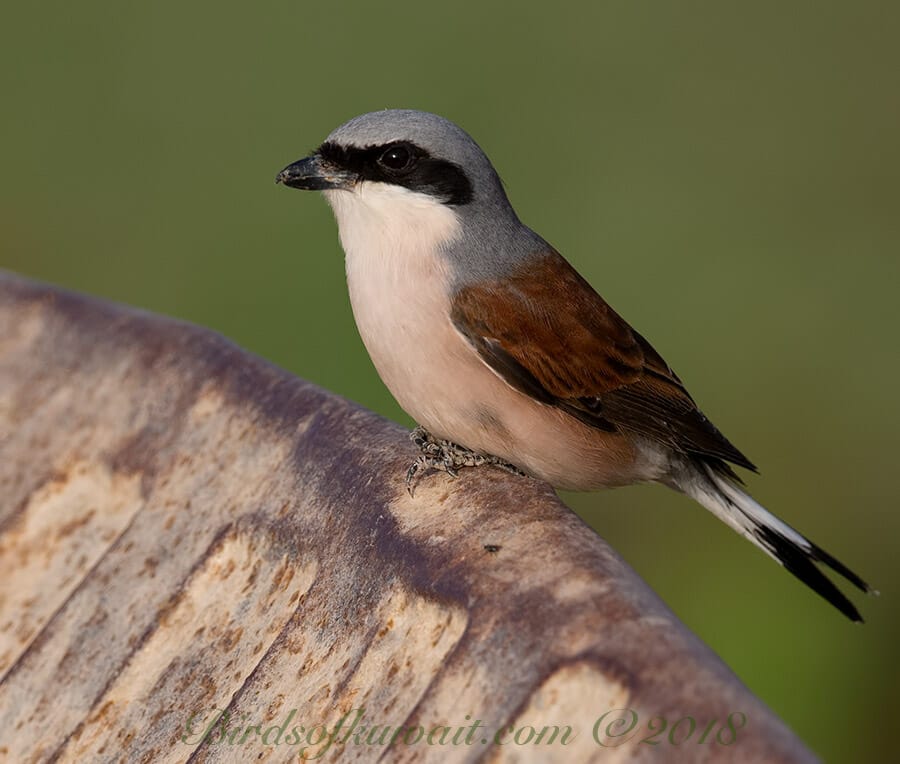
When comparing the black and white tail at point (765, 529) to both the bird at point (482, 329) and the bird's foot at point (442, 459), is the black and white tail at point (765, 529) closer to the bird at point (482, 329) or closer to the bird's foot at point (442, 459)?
the bird at point (482, 329)

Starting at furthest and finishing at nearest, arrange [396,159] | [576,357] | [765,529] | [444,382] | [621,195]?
[621,195]
[765,529]
[576,357]
[396,159]
[444,382]

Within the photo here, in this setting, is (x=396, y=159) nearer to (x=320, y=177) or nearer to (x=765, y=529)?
(x=320, y=177)

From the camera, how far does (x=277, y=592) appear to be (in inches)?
119

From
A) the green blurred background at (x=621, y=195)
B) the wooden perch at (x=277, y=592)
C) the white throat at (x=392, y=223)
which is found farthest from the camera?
the green blurred background at (x=621, y=195)

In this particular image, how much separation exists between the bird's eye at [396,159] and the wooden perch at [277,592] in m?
0.60

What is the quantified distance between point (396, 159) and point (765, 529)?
1436 millimetres

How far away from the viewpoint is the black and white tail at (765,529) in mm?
3988

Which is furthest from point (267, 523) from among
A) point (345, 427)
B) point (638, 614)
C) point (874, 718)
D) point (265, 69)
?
point (265, 69)

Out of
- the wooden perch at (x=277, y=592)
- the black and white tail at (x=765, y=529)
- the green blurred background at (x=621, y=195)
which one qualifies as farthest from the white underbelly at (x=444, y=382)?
the green blurred background at (x=621, y=195)

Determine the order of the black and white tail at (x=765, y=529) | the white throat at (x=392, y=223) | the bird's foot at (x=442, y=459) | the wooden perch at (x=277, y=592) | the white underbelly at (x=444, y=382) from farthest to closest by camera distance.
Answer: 1. the black and white tail at (x=765, y=529)
2. the white throat at (x=392, y=223)
3. the white underbelly at (x=444, y=382)
4. the bird's foot at (x=442, y=459)
5. the wooden perch at (x=277, y=592)

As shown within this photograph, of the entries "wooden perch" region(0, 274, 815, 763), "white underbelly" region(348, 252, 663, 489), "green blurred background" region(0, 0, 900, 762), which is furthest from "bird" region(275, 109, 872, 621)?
"green blurred background" region(0, 0, 900, 762)

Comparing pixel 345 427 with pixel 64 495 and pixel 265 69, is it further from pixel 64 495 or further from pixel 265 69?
pixel 265 69

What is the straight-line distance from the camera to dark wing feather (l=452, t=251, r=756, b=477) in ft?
12.3

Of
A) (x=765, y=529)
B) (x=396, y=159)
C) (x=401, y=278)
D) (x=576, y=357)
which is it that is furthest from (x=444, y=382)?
(x=765, y=529)
